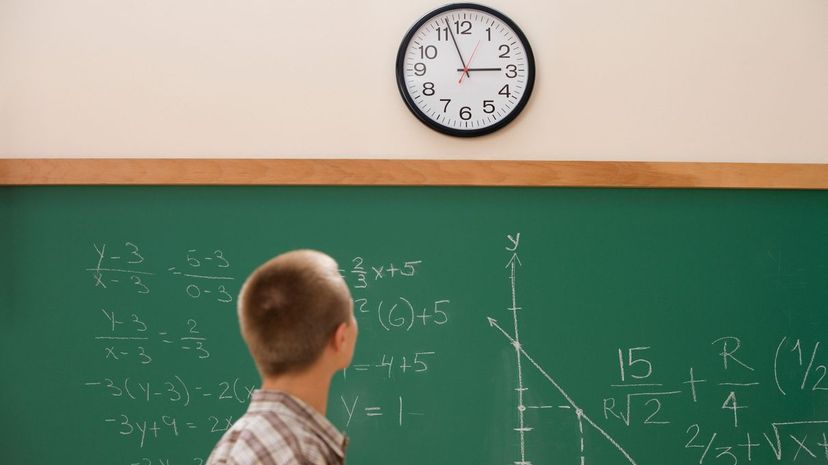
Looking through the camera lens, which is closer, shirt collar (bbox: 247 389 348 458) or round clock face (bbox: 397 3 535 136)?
shirt collar (bbox: 247 389 348 458)

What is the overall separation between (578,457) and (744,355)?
623 mm

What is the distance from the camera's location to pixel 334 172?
233 centimetres

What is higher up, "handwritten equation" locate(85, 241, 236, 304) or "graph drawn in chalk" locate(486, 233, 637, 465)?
"handwritten equation" locate(85, 241, 236, 304)

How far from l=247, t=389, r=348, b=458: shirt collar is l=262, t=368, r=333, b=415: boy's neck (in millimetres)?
13

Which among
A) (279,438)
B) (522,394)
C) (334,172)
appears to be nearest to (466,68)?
(334,172)

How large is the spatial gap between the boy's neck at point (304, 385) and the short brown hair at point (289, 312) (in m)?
0.01

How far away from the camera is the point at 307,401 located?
3.62ft

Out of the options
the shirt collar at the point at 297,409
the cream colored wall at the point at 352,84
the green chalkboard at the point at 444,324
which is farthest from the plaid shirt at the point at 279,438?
the cream colored wall at the point at 352,84

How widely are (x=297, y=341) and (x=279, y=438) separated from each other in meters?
0.14

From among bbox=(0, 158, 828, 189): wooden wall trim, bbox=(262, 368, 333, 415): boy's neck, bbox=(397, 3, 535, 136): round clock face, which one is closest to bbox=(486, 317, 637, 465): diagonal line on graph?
bbox=(0, 158, 828, 189): wooden wall trim

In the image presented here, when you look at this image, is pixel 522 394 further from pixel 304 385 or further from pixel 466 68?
pixel 304 385

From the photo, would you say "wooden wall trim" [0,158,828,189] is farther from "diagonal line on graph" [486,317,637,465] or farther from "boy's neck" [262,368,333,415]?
"boy's neck" [262,368,333,415]

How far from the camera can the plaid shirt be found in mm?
1008

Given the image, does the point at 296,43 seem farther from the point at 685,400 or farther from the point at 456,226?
the point at 685,400
